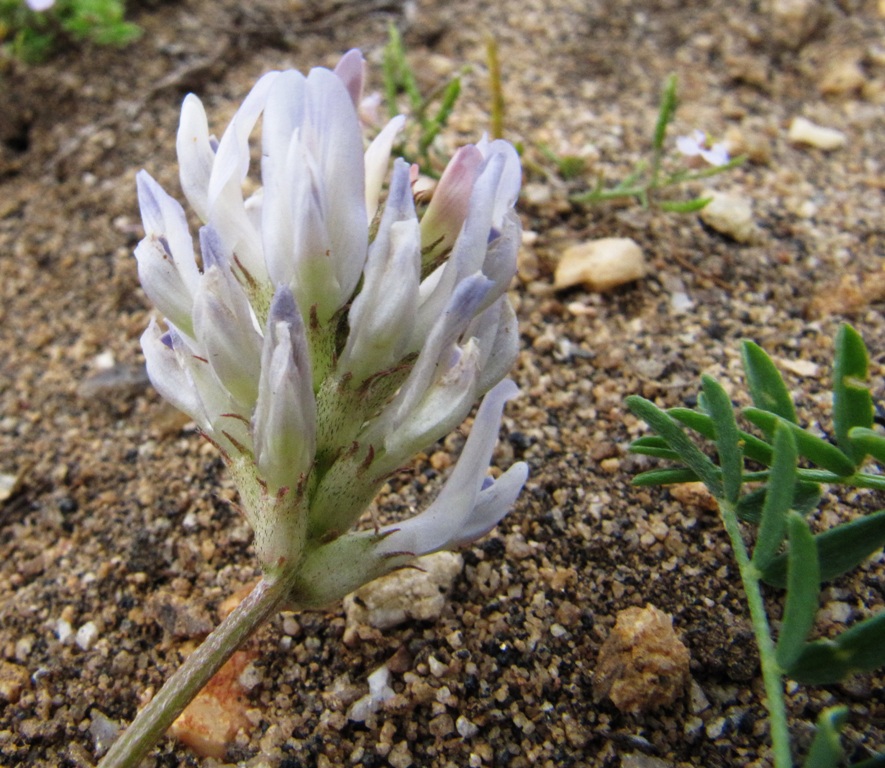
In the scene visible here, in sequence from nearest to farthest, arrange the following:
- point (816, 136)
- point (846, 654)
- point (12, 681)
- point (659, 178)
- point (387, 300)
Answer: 1. point (846, 654)
2. point (387, 300)
3. point (12, 681)
4. point (659, 178)
5. point (816, 136)

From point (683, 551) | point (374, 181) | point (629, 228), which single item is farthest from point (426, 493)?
point (629, 228)

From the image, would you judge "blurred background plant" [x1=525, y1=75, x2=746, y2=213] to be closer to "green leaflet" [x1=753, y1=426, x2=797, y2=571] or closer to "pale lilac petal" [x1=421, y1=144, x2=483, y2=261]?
"pale lilac petal" [x1=421, y1=144, x2=483, y2=261]

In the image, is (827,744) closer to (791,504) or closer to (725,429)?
(791,504)

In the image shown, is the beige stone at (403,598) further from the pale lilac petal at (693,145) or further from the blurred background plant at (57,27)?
the blurred background plant at (57,27)

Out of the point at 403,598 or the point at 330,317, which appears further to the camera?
the point at 403,598

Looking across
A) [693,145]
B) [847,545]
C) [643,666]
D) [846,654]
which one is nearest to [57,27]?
[693,145]

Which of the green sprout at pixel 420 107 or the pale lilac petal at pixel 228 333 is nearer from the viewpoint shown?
the pale lilac petal at pixel 228 333

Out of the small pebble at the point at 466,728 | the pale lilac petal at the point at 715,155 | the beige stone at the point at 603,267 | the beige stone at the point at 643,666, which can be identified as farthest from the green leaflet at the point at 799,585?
the pale lilac petal at the point at 715,155

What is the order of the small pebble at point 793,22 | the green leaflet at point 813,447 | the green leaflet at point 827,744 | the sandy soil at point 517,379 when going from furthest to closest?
the small pebble at point 793,22
the sandy soil at point 517,379
the green leaflet at point 813,447
the green leaflet at point 827,744
